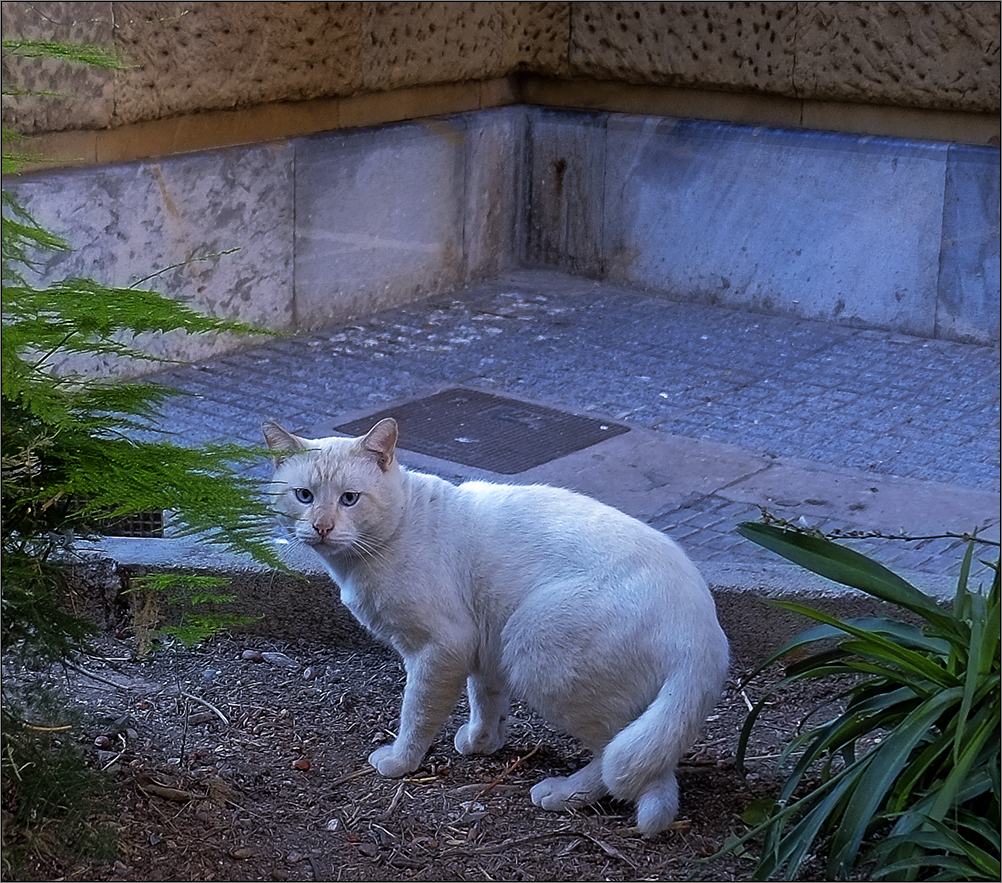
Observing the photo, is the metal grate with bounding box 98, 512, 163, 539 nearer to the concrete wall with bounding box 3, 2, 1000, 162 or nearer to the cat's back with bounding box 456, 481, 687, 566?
the cat's back with bounding box 456, 481, 687, 566

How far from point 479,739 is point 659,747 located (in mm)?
588

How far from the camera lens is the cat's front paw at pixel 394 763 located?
116 inches

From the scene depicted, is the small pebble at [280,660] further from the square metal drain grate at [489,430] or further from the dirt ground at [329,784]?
the square metal drain grate at [489,430]

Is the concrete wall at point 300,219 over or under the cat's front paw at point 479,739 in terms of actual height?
over

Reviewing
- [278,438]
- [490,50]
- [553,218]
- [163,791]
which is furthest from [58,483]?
[553,218]

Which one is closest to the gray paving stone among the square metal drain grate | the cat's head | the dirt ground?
the square metal drain grate

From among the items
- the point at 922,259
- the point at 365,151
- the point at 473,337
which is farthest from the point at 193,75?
the point at 922,259

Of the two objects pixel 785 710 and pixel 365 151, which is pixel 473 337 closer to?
pixel 365 151

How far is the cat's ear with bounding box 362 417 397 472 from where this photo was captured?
297cm

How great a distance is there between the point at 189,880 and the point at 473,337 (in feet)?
13.9

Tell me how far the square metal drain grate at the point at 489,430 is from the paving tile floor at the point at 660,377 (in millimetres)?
136

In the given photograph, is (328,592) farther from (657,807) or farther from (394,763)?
(657,807)

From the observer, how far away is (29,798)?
2.40 metres

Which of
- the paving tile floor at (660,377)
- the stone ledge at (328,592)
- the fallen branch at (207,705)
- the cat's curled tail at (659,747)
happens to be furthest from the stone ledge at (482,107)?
the cat's curled tail at (659,747)
